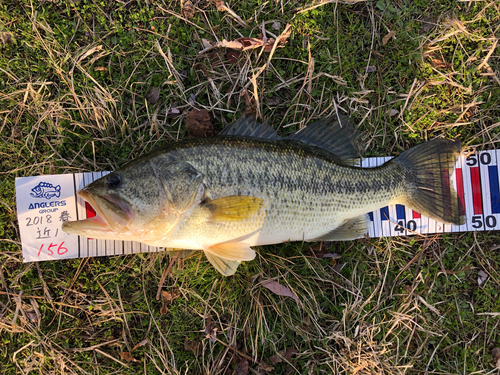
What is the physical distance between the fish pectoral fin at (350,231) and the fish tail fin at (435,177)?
52 cm

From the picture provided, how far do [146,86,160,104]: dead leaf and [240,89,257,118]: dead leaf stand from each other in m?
0.91

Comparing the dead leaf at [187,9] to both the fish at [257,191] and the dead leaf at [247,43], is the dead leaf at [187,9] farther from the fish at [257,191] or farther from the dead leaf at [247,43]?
the fish at [257,191]

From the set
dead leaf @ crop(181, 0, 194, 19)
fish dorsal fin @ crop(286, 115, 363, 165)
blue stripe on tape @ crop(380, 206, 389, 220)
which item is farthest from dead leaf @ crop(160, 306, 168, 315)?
dead leaf @ crop(181, 0, 194, 19)

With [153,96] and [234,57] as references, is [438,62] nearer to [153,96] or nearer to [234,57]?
[234,57]

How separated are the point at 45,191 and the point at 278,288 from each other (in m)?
2.59

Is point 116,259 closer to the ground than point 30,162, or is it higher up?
closer to the ground


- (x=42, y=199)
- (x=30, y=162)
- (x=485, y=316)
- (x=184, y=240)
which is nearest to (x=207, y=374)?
(x=184, y=240)

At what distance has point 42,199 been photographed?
9.97 ft

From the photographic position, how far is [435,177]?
313cm

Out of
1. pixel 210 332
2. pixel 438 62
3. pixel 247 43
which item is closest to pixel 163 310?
pixel 210 332

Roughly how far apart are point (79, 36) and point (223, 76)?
5.31 ft

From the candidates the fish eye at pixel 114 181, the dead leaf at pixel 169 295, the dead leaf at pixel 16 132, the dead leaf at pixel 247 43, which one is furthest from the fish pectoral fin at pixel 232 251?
the dead leaf at pixel 16 132

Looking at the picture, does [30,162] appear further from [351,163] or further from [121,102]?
[351,163]

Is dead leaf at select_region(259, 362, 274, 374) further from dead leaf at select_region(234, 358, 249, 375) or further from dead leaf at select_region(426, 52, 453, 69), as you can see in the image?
dead leaf at select_region(426, 52, 453, 69)
